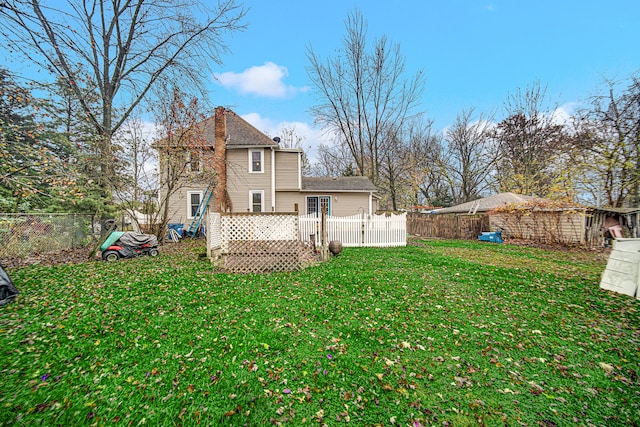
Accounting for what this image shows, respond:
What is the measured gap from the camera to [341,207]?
1617 centimetres

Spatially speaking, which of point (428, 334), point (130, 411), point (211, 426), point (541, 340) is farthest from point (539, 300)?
point (130, 411)

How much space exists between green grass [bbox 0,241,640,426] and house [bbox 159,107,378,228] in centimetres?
941

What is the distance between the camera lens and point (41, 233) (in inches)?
322

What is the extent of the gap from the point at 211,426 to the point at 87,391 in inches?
49.3

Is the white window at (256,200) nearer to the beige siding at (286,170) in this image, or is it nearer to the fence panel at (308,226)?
the beige siding at (286,170)

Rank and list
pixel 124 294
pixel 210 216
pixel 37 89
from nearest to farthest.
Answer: pixel 124 294
pixel 37 89
pixel 210 216

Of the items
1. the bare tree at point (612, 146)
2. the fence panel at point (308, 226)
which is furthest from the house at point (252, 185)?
the bare tree at point (612, 146)

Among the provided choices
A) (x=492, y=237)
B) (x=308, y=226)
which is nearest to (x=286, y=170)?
(x=308, y=226)

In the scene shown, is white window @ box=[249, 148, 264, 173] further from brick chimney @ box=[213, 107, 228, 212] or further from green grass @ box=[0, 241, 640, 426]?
green grass @ box=[0, 241, 640, 426]

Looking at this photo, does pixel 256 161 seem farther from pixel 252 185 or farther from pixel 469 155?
pixel 469 155

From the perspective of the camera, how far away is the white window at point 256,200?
15.1m

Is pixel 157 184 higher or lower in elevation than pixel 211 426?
higher

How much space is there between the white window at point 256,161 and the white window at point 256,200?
1270 mm

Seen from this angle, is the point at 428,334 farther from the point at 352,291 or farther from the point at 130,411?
the point at 130,411
